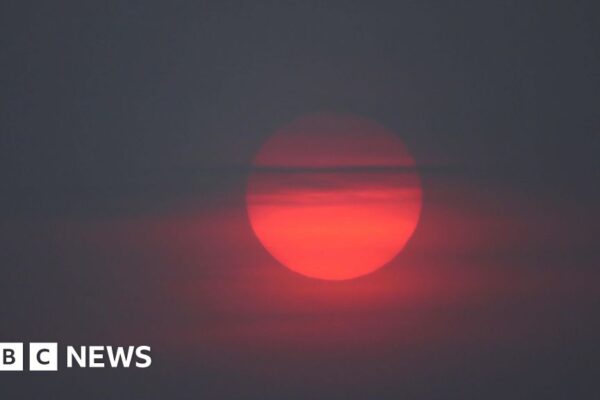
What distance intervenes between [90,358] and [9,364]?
4.48 feet

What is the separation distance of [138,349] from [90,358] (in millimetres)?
650

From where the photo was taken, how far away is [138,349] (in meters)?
23.3

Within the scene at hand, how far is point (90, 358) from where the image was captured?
23.3m

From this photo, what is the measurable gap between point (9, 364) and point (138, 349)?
73.4 inches

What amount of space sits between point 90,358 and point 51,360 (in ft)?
1.69

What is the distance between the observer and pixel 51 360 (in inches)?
913

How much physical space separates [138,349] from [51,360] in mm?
1158

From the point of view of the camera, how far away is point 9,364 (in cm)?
2228
